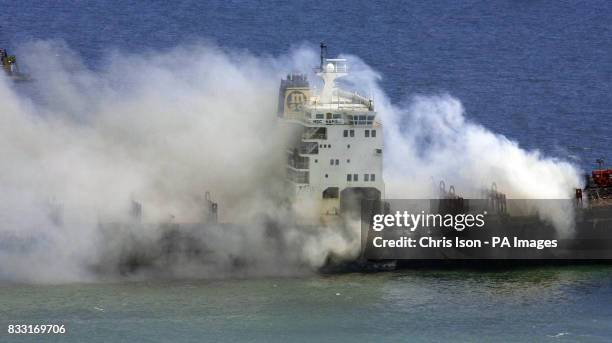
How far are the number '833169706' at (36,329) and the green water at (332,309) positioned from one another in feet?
1.06

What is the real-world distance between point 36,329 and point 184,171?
12963mm

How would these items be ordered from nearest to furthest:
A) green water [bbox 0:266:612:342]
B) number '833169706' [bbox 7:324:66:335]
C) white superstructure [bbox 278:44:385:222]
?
number '833169706' [bbox 7:324:66:335], green water [bbox 0:266:612:342], white superstructure [bbox 278:44:385:222]

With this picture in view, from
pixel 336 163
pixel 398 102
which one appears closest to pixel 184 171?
pixel 336 163

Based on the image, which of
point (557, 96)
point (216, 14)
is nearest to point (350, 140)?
point (557, 96)

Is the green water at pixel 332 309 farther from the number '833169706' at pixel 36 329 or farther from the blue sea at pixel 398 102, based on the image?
the number '833169706' at pixel 36 329

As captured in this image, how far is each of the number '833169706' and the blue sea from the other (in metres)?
0.35

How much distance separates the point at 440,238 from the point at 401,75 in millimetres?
40649

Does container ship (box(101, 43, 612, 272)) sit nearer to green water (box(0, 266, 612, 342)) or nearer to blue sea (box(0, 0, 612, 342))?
blue sea (box(0, 0, 612, 342))

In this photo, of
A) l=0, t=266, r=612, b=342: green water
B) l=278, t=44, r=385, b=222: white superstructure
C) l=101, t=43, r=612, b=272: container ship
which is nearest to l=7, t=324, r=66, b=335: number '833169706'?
l=0, t=266, r=612, b=342: green water

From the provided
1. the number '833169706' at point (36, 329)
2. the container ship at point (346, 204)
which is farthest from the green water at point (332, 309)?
the container ship at point (346, 204)

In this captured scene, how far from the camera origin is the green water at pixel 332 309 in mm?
56250

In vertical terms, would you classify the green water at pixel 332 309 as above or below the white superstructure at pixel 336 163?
below

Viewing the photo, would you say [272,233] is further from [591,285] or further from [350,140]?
[591,285]

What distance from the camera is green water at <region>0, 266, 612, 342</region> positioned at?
56250mm
